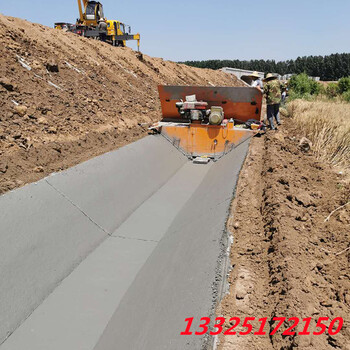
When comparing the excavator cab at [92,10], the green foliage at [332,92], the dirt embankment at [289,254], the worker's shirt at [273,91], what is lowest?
the dirt embankment at [289,254]

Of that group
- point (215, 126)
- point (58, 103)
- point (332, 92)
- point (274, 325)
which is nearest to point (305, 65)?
point (332, 92)

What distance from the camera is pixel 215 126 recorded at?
816 cm

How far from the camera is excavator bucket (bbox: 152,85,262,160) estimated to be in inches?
319

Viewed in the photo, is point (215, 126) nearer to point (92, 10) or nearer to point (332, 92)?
point (92, 10)

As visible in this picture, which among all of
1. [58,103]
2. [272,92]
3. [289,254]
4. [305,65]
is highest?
[305,65]

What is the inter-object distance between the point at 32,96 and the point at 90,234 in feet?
14.5

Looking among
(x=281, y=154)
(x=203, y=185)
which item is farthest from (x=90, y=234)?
(x=281, y=154)

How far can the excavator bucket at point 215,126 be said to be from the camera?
26.6ft

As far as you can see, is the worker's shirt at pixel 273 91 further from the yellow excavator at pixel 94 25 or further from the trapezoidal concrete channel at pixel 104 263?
the yellow excavator at pixel 94 25

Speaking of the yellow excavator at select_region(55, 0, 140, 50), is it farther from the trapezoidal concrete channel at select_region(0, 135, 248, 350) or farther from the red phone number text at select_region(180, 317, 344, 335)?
the red phone number text at select_region(180, 317, 344, 335)

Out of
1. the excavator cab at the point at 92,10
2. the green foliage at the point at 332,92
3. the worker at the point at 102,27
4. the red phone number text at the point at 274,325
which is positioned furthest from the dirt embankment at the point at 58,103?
the green foliage at the point at 332,92

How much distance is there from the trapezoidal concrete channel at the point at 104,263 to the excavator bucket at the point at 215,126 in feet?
7.80

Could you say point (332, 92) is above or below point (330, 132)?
above

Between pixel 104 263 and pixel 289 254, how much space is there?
2568 mm
